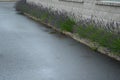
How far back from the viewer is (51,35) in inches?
564

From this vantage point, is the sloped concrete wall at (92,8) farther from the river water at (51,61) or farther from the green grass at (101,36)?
the river water at (51,61)

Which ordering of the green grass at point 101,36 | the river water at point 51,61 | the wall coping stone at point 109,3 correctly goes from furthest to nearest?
the wall coping stone at point 109,3
the green grass at point 101,36
the river water at point 51,61

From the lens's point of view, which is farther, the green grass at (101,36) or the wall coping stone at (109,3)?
the wall coping stone at (109,3)

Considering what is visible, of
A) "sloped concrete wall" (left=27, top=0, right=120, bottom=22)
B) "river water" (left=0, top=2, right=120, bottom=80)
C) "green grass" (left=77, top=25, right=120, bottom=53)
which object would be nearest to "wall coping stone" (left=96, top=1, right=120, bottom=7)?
"sloped concrete wall" (left=27, top=0, right=120, bottom=22)

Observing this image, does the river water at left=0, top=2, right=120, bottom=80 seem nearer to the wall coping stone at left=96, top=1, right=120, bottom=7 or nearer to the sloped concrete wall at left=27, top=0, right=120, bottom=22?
the sloped concrete wall at left=27, top=0, right=120, bottom=22

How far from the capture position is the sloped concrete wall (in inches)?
448

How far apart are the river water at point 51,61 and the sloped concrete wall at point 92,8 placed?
61.9 inches

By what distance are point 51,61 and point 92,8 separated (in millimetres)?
5029

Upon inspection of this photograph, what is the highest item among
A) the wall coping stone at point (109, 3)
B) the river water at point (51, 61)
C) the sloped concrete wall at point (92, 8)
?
the wall coping stone at point (109, 3)

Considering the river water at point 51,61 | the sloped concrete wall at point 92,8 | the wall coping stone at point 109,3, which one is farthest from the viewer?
the sloped concrete wall at point 92,8

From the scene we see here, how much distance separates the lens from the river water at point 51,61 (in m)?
7.59

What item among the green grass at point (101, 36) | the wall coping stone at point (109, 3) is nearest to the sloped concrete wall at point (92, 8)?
the wall coping stone at point (109, 3)

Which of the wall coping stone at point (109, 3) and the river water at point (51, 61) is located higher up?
the wall coping stone at point (109, 3)

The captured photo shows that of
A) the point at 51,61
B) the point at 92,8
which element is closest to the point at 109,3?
the point at 92,8
